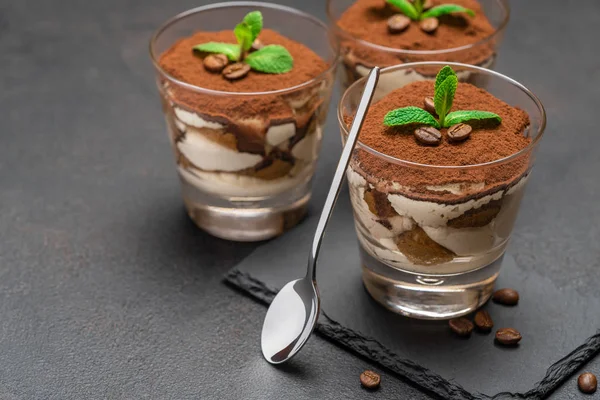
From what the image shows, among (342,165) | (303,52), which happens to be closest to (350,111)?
(342,165)

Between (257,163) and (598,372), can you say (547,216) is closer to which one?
(598,372)

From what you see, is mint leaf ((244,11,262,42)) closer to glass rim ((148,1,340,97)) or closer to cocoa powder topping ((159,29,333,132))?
cocoa powder topping ((159,29,333,132))

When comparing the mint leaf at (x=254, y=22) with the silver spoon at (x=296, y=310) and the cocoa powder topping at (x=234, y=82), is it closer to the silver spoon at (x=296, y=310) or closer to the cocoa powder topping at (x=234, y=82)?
the cocoa powder topping at (x=234, y=82)

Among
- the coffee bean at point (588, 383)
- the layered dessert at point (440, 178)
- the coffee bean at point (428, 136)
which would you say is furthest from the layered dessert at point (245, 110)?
the coffee bean at point (588, 383)

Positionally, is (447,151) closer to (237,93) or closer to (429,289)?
(429,289)

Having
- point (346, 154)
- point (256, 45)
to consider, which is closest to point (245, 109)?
point (256, 45)
